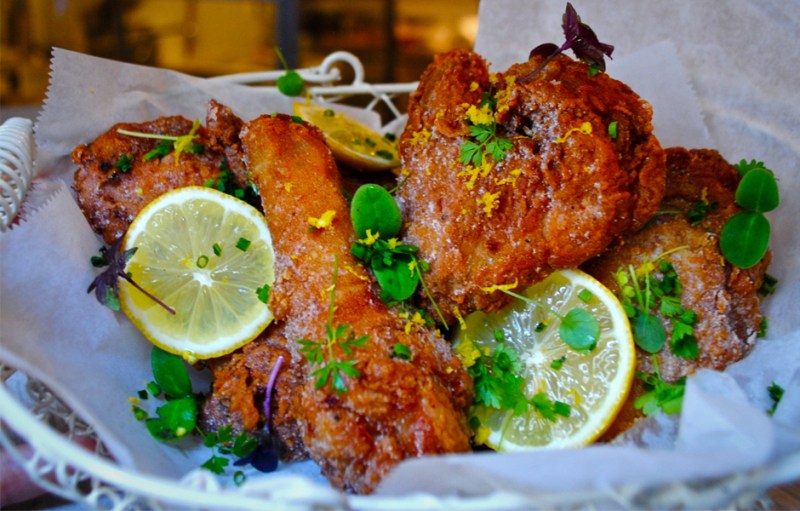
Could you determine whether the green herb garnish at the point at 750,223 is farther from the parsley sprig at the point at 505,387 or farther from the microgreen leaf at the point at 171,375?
the microgreen leaf at the point at 171,375

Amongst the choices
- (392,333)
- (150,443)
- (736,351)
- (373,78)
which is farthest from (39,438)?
(373,78)

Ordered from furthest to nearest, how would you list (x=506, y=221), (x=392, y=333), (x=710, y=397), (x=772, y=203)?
(x=772, y=203), (x=506, y=221), (x=392, y=333), (x=710, y=397)

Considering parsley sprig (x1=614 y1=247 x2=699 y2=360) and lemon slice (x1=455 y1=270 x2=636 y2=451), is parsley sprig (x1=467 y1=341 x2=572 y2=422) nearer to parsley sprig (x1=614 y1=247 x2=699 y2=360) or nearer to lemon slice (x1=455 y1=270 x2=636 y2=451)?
lemon slice (x1=455 y1=270 x2=636 y2=451)

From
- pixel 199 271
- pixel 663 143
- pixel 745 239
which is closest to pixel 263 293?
pixel 199 271

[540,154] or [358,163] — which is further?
[358,163]

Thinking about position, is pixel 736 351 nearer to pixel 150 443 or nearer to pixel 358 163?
pixel 358 163

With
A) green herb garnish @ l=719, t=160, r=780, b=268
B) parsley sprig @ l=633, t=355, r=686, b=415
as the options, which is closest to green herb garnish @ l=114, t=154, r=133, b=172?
parsley sprig @ l=633, t=355, r=686, b=415

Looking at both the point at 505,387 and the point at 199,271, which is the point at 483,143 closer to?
the point at 505,387
